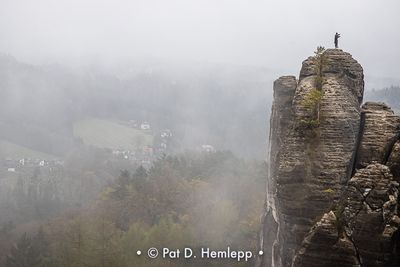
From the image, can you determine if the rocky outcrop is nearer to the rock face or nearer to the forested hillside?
the rock face

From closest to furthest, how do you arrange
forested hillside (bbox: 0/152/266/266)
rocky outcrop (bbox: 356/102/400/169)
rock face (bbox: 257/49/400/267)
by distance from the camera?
1. rock face (bbox: 257/49/400/267)
2. rocky outcrop (bbox: 356/102/400/169)
3. forested hillside (bbox: 0/152/266/266)

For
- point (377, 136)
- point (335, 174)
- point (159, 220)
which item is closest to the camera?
point (335, 174)

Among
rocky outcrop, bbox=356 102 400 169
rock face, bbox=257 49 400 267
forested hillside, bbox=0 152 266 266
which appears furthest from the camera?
forested hillside, bbox=0 152 266 266

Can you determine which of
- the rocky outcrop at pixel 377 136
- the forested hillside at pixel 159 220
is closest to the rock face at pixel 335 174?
the rocky outcrop at pixel 377 136

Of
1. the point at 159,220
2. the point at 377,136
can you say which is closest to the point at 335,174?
the point at 377,136

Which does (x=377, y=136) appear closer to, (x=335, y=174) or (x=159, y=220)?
(x=335, y=174)

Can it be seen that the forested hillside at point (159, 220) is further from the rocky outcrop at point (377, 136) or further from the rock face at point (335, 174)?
the rocky outcrop at point (377, 136)

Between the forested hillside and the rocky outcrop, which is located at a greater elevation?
the rocky outcrop

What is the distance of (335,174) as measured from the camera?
84.4 ft

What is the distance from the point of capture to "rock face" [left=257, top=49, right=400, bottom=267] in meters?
22.4

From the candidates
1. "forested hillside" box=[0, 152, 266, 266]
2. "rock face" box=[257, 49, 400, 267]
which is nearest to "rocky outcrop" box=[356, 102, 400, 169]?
"rock face" box=[257, 49, 400, 267]

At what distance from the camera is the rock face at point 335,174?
22422 mm

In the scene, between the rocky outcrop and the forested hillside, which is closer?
the rocky outcrop

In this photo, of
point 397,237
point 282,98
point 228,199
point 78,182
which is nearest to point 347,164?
point 397,237
